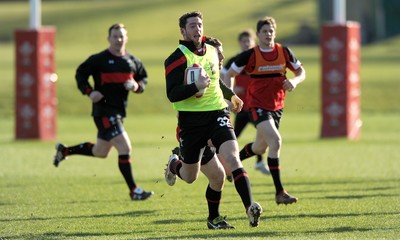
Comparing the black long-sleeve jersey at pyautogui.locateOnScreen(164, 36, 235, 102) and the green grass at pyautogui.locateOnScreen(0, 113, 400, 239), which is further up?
the black long-sleeve jersey at pyautogui.locateOnScreen(164, 36, 235, 102)

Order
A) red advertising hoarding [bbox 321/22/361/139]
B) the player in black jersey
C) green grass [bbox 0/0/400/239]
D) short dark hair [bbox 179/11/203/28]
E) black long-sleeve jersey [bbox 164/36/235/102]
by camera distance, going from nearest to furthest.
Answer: black long-sleeve jersey [bbox 164/36/235/102] → short dark hair [bbox 179/11/203/28] → green grass [bbox 0/0/400/239] → the player in black jersey → red advertising hoarding [bbox 321/22/361/139]

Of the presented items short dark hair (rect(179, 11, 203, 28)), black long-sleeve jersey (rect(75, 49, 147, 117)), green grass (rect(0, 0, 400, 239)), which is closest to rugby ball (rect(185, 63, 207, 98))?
short dark hair (rect(179, 11, 203, 28))

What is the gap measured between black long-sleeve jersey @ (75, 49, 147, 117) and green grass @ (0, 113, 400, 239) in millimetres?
1117

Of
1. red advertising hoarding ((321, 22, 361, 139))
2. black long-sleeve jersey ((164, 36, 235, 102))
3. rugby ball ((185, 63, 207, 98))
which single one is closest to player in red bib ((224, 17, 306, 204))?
black long-sleeve jersey ((164, 36, 235, 102))

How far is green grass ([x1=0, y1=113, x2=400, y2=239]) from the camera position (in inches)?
384

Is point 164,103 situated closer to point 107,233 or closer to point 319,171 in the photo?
point 319,171

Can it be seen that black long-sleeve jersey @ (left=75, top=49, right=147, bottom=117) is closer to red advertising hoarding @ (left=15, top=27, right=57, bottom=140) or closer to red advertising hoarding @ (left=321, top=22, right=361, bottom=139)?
red advertising hoarding @ (left=15, top=27, right=57, bottom=140)

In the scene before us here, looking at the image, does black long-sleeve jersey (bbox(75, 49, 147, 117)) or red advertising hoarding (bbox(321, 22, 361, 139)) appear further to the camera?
red advertising hoarding (bbox(321, 22, 361, 139))

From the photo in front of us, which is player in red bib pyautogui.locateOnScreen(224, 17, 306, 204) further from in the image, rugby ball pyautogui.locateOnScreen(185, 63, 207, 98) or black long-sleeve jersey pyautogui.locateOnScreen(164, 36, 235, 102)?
rugby ball pyautogui.locateOnScreen(185, 63, 207, 98)

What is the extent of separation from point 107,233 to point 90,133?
1592cm

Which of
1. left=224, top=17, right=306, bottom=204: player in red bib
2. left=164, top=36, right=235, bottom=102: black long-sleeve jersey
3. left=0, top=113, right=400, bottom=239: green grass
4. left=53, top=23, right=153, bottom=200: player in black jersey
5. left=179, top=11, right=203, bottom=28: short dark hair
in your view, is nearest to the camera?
left=164, top=36, right=235, bottom=102: black long-sleeve jersey

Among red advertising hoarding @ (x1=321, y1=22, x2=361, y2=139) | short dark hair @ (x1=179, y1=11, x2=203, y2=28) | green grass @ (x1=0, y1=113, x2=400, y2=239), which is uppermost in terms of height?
short dark hair @ (x1=179, y1=11, x2=203, y2=28)

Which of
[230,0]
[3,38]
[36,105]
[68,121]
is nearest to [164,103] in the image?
[68,121]

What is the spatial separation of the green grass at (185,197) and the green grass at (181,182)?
0.04 feet
